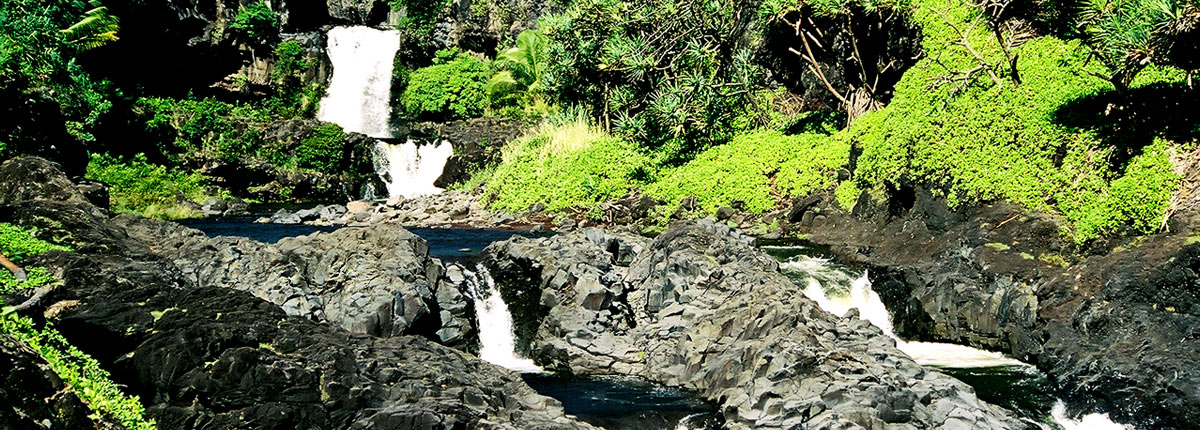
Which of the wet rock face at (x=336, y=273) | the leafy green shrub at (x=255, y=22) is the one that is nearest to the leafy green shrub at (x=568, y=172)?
the wet rock face at (x=336, y=273)

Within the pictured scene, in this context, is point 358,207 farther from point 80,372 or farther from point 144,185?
point 80,372

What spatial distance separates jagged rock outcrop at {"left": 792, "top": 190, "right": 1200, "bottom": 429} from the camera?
10742 mm

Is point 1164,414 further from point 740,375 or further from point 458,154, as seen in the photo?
point 458,154

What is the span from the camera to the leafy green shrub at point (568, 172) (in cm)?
2577

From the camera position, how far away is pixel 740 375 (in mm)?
10789

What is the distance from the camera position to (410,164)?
105 feet

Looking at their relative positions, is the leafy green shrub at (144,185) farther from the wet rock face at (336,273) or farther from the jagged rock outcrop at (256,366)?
the jagged rock outcrop at (256,366)

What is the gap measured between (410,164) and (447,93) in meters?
6.32

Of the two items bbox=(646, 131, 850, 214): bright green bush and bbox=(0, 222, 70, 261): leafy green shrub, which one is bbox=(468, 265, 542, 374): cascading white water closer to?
bbox=(0, 222, 70, 261): leafy green shrub

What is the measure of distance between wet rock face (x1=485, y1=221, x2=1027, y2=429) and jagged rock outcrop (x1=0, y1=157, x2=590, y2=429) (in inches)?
101

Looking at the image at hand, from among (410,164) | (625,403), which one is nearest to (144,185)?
(410,164)

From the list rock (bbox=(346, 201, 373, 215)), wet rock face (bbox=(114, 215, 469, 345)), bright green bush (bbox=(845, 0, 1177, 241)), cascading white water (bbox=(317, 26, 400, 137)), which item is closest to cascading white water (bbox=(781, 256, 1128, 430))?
bright green bush (bbox=(845, 0, 1177, 241))

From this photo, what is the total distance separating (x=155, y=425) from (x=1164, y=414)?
34.7 ft

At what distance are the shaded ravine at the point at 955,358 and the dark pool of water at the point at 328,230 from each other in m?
6.85
